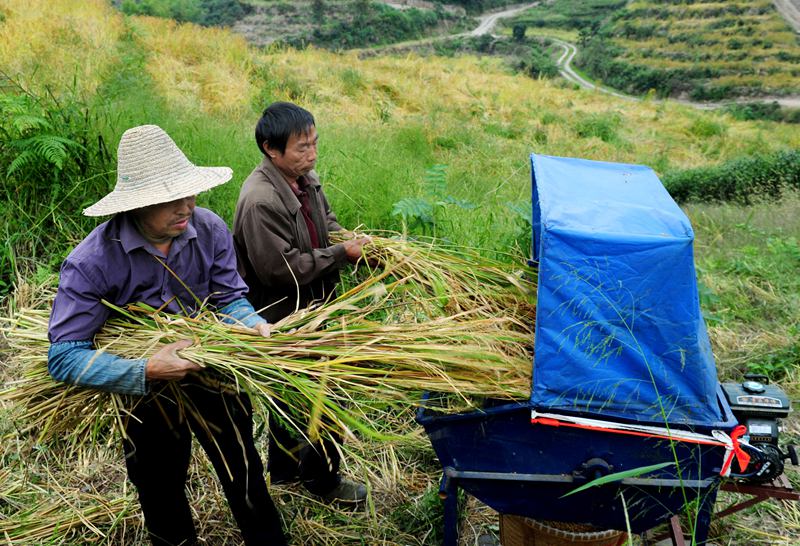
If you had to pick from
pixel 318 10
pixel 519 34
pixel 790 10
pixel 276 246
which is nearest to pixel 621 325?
pixel 276 246

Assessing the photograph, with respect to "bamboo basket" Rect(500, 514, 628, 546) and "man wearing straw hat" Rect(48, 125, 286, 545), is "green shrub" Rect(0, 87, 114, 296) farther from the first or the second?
"bamboo basket" Rect(500, 514, 628, 546)

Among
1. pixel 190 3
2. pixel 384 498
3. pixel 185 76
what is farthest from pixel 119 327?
pixel 190 3

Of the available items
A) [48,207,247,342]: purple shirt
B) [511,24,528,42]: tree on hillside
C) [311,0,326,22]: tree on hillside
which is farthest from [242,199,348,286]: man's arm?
[511,24,528,42]: tree on hillside

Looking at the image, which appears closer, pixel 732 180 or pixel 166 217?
pixel 166 217

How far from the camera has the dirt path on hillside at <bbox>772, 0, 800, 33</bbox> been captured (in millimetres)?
41556

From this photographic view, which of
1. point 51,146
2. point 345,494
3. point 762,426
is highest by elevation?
point 51,146

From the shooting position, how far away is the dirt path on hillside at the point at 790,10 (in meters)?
41.6

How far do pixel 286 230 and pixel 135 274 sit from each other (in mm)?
666

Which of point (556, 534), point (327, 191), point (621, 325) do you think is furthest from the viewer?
point (327, 191)

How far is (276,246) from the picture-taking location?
Answer: 2236 millimetres

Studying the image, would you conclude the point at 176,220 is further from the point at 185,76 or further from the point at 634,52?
the point at 634,52

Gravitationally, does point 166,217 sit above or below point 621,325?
above

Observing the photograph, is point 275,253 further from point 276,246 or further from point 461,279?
point 461,279

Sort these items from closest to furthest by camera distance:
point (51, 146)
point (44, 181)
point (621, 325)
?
point (621, 325)
point (51, 146)
point (44, 181)
